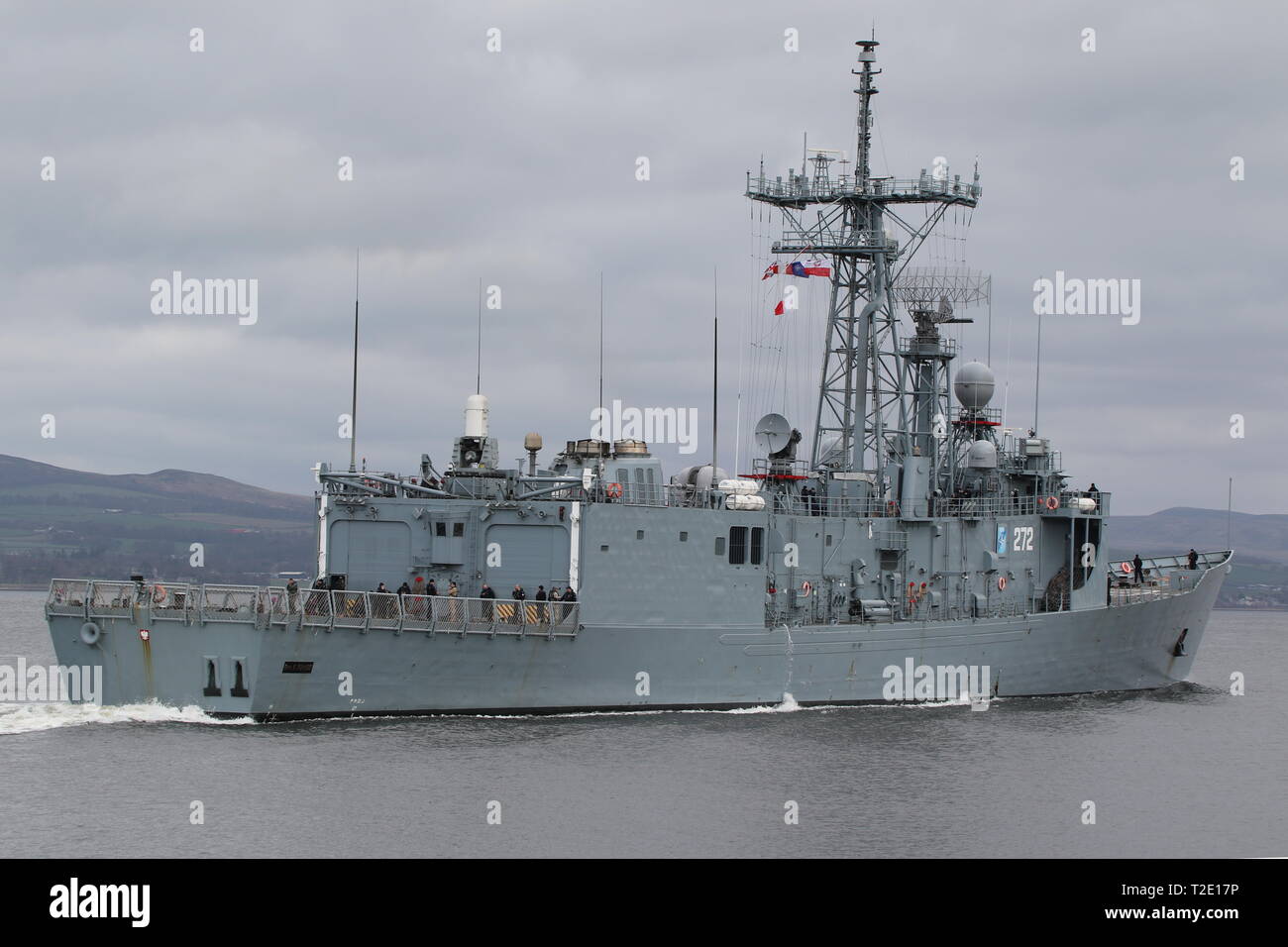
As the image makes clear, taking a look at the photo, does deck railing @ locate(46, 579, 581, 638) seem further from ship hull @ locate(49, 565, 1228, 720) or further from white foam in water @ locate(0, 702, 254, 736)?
white foam in water @ locate(0, 702, 254, 736)

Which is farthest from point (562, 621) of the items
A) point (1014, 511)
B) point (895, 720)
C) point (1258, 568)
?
point (1258, 568)

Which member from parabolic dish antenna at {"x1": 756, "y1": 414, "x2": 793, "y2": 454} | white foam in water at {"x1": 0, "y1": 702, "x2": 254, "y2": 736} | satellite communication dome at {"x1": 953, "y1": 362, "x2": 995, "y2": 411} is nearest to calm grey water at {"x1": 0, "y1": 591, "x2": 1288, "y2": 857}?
white foam in water at {"x1": 0, "y1": 702, "x2": 254, "y2": 736}

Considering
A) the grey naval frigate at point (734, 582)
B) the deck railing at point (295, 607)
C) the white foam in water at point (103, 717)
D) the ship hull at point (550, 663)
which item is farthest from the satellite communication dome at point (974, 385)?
the white foam in water at point (103, 717)

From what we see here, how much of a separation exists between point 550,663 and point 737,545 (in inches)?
212

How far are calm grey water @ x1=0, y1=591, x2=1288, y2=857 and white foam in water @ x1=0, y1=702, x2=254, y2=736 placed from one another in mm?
67

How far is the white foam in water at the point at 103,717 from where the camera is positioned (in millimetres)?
28422

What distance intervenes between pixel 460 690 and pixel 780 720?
701 centimetres

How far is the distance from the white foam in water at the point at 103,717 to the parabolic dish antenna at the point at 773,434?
14385 mm

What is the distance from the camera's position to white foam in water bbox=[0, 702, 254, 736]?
1119 inches

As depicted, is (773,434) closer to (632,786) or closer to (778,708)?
(778,708)

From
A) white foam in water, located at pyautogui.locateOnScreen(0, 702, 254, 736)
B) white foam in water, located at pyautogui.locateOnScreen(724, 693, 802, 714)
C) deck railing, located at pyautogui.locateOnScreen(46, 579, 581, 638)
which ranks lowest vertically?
white foam in water, located at pyautogui.locateOnScreen(724, 693, 802, 714)

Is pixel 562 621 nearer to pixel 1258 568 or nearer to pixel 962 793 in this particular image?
pixel 962 793

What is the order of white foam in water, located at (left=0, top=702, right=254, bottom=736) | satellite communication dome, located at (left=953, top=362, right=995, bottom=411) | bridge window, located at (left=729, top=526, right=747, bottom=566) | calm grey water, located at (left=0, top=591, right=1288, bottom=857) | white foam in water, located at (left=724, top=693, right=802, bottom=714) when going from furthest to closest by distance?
satellite communication dome, located at (left=953, top=362, right=995, bottom=411) → bridge window, located at (left=729, top=526, right=747, bottom=566) → white foam in water, located at (left=724, top=693, right=802, bottom=714) → white foam in water, located at (left=0, top=702, right=254, bottom=736) → calm grey water, located at (left=0, top=591, right=1288, bottom=857)

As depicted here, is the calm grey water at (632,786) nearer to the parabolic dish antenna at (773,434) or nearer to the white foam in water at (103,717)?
the white foam in water at (103,717)
